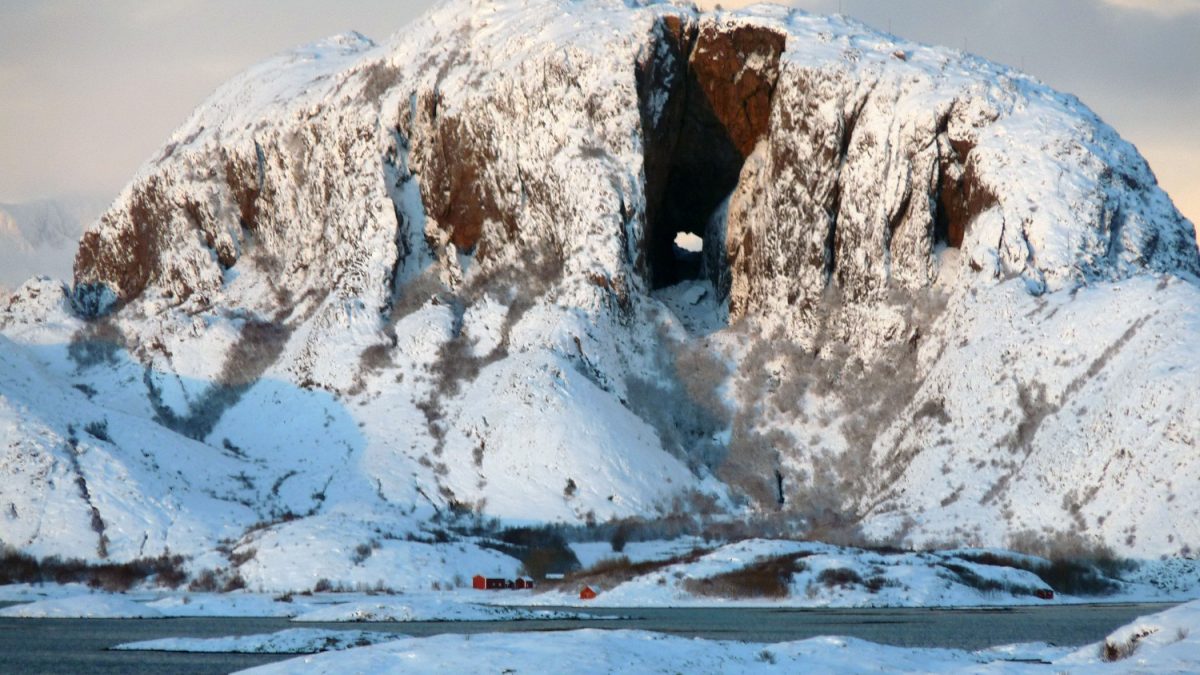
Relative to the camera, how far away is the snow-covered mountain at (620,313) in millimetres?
91125

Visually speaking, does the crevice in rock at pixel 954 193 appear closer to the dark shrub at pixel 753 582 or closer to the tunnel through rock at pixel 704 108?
the tunnel through rock at pixel 704 108

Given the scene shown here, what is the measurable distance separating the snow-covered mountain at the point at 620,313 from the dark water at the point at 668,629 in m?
25.5

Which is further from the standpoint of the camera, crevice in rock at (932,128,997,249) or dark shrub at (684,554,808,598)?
crevice in rock at (932,128,997,249)

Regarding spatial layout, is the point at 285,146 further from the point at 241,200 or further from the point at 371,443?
the point at 371,443

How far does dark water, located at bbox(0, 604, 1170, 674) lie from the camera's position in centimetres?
3728

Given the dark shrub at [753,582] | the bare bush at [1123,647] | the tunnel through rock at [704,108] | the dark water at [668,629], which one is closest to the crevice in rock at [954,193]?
the tunnel through rock at [704,108]

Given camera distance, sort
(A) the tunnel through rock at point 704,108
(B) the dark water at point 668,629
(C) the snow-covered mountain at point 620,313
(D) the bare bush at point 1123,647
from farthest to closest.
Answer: (A) the tunnel through rock at point 704,108 → (C) the snow-covered mountain at point 620,313 → (B) the dark water at point 668,629 → (D) the bare bush at point 1123,647

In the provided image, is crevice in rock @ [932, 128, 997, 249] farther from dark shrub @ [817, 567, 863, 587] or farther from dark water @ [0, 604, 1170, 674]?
dark water @ [0, 604, 1170, 674]

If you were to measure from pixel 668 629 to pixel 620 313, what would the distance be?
66576mm

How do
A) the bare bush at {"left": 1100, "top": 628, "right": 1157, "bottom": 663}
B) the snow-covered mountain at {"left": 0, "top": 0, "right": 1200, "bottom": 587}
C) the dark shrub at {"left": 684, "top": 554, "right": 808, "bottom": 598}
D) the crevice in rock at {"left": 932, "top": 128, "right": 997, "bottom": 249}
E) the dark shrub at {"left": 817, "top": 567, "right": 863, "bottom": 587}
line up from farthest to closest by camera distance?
the crevice in rock at {"left": 932, "top": 128, "right": 997, "bottom": 249} < the snow-covered mountain at {"left": 0, "top": 0, "right": 1200, "bottom": 587} < the dark shrub at {"left": 684, "top": 554, "right": 808, "bottom": 598} < the dark shrub at {"left": 817, "top": 567, "right": 863, "bottom": 587} < the bare bush at {"left": 1100, "top": 628, "right": 1157, "bottom": 663}

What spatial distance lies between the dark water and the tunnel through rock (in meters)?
62.3

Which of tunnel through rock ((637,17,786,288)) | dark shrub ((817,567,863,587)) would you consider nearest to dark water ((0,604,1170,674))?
dark shrub ((817,567,863,587))

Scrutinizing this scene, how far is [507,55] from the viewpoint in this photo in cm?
12238

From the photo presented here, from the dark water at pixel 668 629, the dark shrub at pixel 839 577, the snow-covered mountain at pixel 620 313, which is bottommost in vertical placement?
the dark water at pixel 668 629
